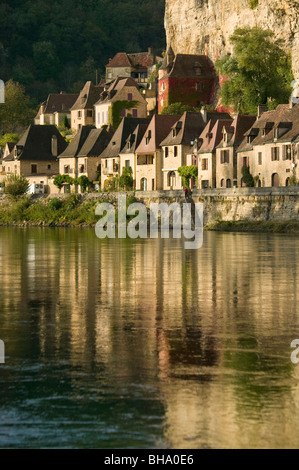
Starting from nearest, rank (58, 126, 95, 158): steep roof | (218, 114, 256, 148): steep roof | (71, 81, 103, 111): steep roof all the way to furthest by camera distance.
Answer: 1. (218, 114, 256, 148): steep roof
2. (58, 126, 95, 158): steep roof
3. (71, 81, 103, 111): steep roof

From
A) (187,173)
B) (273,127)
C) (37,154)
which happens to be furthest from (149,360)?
(37,154)

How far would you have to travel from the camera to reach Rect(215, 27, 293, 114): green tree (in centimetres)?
9206

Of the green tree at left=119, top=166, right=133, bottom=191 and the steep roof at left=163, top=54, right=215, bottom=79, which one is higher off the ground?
the steep roof at left=163, top=54, right=215, bottom=79

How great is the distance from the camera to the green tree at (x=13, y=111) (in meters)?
155

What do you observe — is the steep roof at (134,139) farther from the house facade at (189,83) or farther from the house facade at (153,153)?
the house facade at (189,83)

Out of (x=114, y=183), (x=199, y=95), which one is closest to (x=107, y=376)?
(x=114, y=183)

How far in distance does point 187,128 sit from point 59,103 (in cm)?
7510

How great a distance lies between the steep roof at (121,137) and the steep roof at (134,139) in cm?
135

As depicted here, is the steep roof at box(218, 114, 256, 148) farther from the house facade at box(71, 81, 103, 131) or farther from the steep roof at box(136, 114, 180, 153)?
the house facade at box(71, 81, 103, 131)

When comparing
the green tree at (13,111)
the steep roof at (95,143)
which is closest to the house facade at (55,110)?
the green tree at (13,111)

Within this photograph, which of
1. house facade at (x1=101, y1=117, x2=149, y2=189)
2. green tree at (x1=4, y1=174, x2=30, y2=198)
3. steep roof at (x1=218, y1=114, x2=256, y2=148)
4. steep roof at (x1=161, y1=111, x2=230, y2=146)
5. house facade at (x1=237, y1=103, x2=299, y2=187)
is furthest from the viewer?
green tree at (x1=4, y1=174, x2=30, y2=198)

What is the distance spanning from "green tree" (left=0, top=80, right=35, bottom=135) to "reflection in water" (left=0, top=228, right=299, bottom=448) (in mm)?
123637

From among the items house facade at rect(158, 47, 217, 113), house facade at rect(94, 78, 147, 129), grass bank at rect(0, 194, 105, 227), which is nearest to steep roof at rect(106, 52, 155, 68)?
house facade at rect(94, 78, 147, 129)
